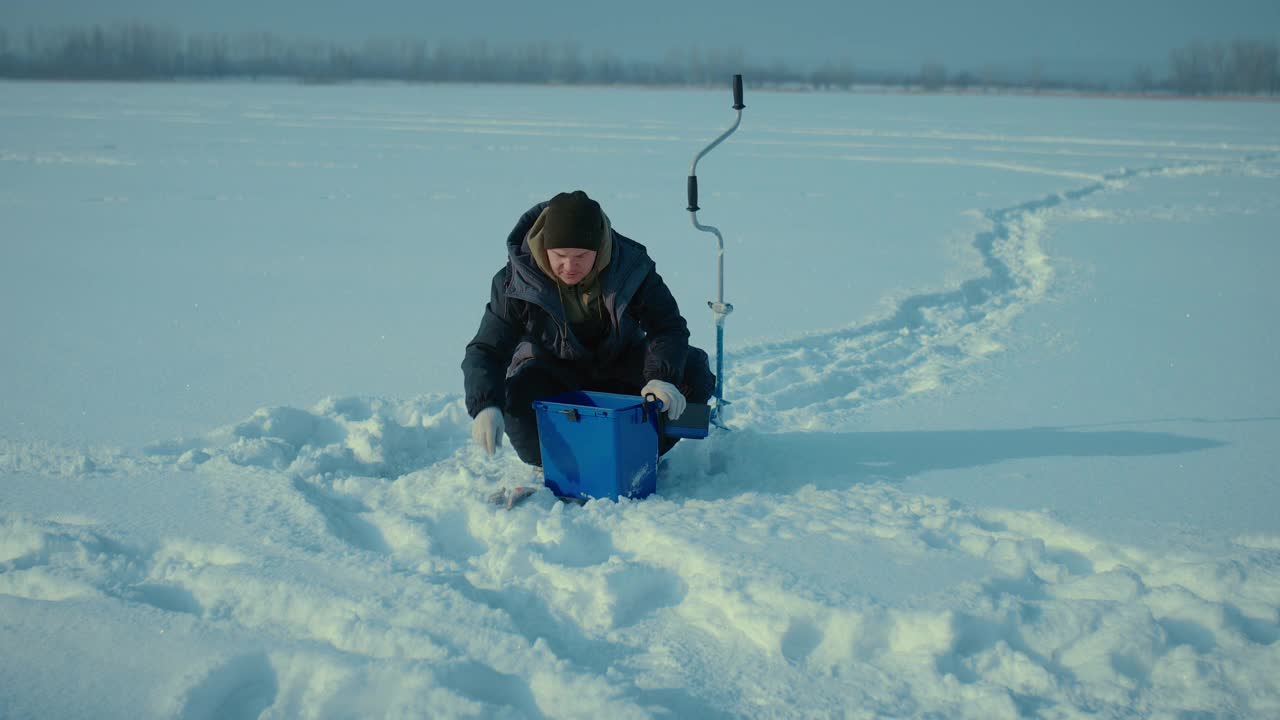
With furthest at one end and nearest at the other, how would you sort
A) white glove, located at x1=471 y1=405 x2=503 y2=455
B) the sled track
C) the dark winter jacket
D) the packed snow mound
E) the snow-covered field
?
the sled track → the packed snow mound → the dark winter jacket → white glove, located at x1=471 y1=405 x2=503 y2=455 → the snow-covered field

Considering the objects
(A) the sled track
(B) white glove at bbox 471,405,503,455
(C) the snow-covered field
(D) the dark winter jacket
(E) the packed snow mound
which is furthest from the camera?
(A) the sled track

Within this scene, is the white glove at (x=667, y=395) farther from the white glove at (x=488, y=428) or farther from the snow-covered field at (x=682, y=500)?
the white glove at (x=488, y=428)

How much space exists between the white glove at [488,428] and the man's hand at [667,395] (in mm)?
390

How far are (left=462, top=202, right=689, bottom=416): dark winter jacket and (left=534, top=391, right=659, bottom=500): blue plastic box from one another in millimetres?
135

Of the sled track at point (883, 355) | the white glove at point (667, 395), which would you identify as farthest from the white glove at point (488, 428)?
the sled track at point (883, 355)

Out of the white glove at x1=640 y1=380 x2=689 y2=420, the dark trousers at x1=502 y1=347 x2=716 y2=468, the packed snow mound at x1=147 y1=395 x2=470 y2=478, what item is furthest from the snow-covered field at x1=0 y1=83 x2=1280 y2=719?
the white glove at x1=640 y1=380 x2=689 y2=420

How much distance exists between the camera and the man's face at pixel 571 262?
8.30 feet

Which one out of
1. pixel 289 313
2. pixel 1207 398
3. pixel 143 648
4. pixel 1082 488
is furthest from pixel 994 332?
pixel 143 648

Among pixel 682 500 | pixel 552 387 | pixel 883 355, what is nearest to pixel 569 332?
pixel 552 387

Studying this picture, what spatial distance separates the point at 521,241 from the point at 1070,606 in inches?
64.7

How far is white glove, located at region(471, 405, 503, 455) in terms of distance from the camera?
8.26 ft

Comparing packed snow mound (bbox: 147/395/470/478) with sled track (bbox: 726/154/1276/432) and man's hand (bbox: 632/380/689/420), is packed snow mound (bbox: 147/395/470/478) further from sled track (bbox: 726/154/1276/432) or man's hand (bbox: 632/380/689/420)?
sled track (bbox: 726/154/1276/432)

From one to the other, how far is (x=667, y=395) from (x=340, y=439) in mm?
1238

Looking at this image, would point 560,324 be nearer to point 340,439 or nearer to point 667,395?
point 667,395
